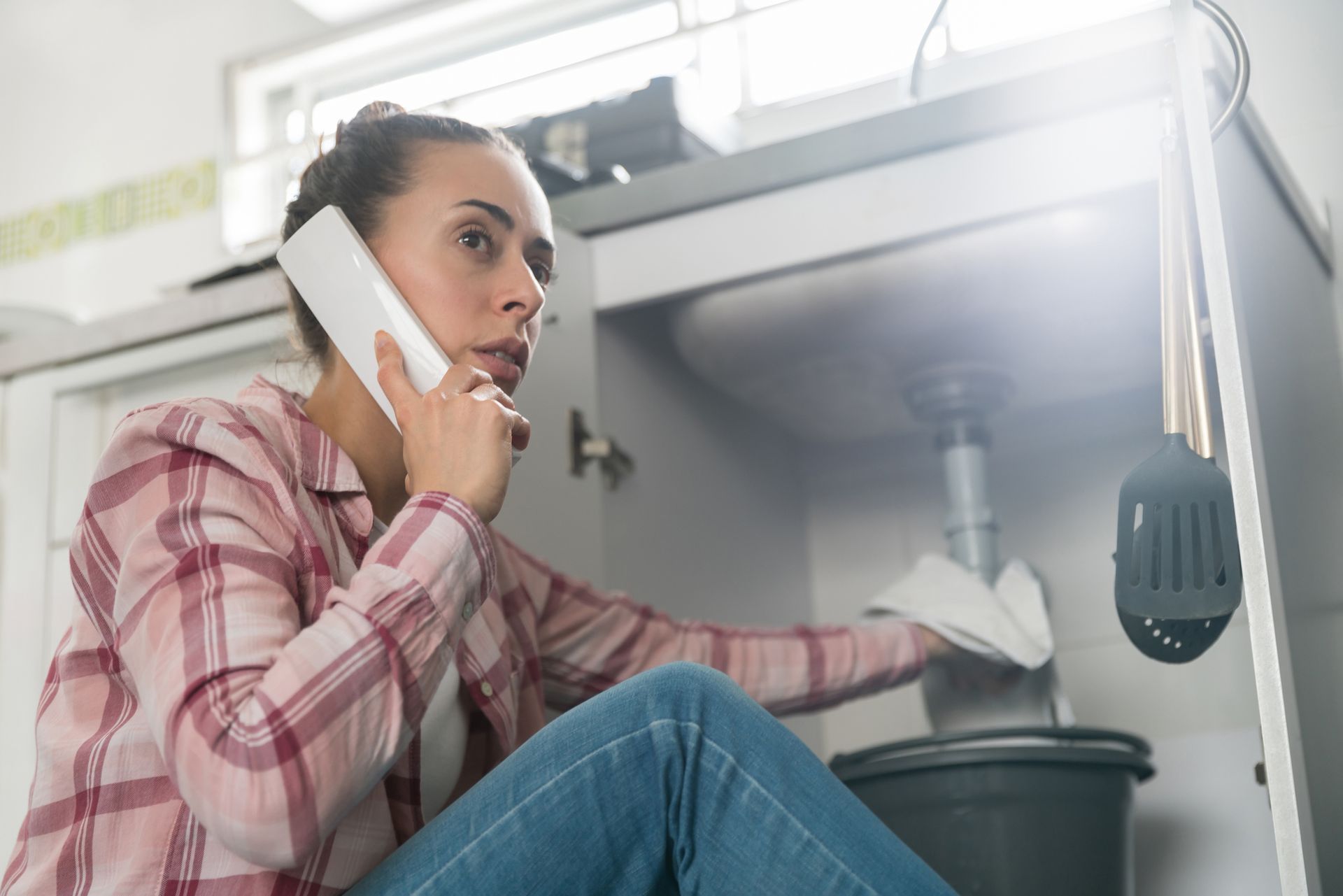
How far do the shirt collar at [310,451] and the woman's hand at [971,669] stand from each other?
2.13ft

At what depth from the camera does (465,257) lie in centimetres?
100

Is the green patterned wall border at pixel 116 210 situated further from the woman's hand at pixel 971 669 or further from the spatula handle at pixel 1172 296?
the spatula handle at pixel 1172 296

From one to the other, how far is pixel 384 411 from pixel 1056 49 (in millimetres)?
1283

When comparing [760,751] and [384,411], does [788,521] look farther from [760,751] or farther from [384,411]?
[760,751]

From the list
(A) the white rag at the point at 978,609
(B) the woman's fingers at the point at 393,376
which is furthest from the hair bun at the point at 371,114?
(A) the white rag at the point at 978,609

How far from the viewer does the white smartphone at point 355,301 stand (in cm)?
95

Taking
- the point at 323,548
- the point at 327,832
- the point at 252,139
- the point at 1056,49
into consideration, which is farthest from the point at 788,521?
the point at 252,139

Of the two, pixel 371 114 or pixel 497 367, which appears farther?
pixel 371 114

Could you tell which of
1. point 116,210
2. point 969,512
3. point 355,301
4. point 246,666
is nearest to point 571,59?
point 116,210

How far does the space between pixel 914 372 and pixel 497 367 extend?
0.67 m

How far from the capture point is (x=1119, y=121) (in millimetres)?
1178

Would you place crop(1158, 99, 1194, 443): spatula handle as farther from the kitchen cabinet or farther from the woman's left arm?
the woman's left arm

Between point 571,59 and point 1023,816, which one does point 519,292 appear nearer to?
point 1023,816

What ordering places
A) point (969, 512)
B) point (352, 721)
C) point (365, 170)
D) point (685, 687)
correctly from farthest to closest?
point (969, 512) → point (365, 170) → point (685, 687) → point (352, 721)
